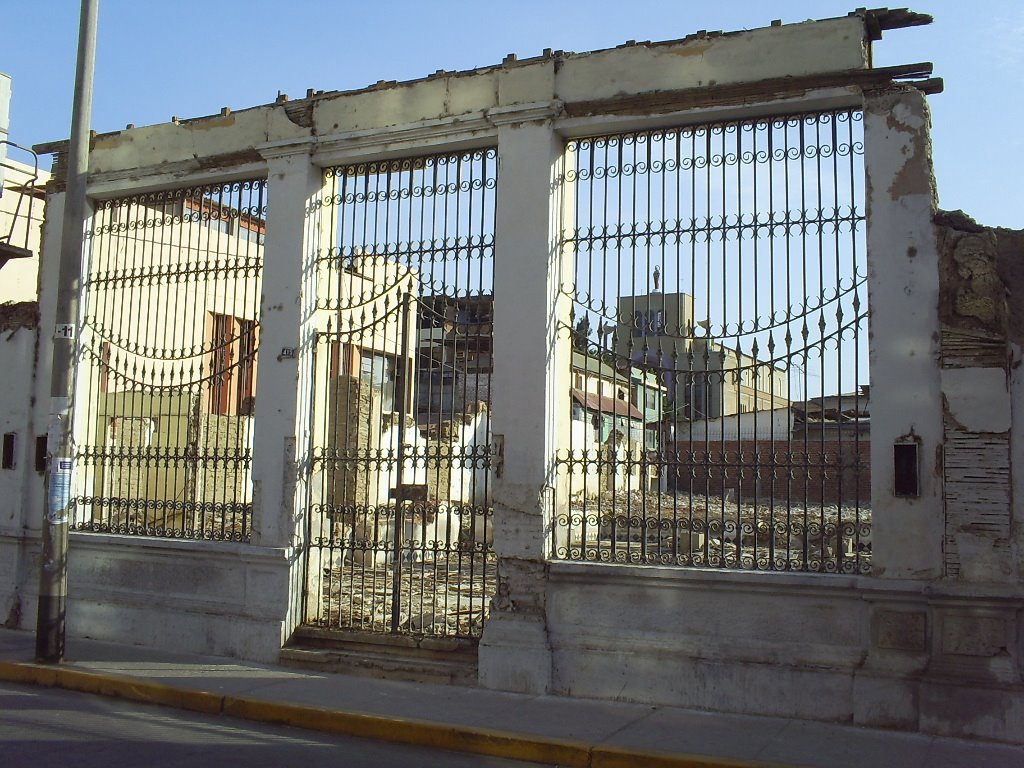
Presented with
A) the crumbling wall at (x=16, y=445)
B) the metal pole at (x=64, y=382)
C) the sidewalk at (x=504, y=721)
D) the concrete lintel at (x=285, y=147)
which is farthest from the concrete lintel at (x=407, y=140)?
the sidewalk at (x=504, y=721)

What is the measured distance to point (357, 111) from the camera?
864 cm

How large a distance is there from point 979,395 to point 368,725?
467 centimetres

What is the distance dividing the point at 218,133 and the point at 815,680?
7299 mm

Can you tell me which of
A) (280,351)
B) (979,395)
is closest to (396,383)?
(280,351)

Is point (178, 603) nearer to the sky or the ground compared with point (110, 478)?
nearer to the ground

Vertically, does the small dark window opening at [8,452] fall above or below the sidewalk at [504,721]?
above

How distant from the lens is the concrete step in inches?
305

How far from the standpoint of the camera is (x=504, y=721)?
6.50 metres

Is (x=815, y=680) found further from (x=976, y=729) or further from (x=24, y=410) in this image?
(x=24, y=410)

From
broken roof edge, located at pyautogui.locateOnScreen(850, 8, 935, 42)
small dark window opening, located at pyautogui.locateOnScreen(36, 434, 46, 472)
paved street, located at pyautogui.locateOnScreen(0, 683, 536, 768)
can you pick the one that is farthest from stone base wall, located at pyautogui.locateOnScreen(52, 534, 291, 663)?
broken roof edge, located at pyautogui.locateOnScreen(850, 8, 935, 42)

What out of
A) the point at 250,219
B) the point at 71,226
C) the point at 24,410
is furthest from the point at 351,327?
the point at 24,410

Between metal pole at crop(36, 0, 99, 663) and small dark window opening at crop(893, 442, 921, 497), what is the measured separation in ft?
21.6

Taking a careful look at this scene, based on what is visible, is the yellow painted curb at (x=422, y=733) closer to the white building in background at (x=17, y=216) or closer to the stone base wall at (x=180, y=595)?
the stone base wall at (x=180, y=595)

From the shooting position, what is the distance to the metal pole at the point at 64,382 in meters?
8.00
